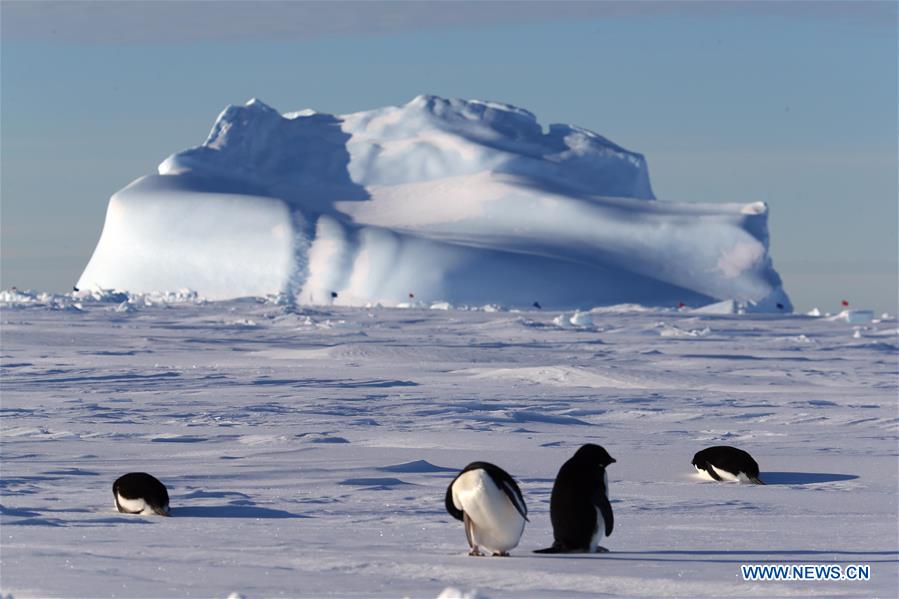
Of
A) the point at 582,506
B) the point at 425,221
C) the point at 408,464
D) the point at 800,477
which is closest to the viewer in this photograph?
the point at 582,506

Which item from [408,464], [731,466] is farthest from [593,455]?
[408,464]

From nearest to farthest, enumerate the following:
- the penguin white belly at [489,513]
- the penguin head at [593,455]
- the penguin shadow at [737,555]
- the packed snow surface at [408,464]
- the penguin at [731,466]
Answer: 1. the packed snow surface at [408,464]
2. the penguin white belly at [489,513]
3. the penguin shadow at [737,555]
4. the penguin head at [593,455]
5. the penguin at [731,466]

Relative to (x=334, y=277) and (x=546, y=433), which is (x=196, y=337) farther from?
(x=334, y=277)

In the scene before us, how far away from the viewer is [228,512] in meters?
6.62

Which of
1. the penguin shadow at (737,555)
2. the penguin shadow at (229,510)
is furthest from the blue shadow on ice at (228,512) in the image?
the penguin shadow at (737,555)

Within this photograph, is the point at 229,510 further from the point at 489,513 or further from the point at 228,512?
the point at 489,513

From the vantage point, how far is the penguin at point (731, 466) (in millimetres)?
8250

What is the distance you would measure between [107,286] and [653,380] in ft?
195

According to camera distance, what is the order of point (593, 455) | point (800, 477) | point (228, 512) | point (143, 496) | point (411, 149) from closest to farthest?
point (593, 455) → point (143, 496) → point (228, 512) → point (800, 477) → point (411, 149)

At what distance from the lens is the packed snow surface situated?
4.90 meters

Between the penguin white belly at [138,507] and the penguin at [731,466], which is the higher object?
the penguin at [731,466]

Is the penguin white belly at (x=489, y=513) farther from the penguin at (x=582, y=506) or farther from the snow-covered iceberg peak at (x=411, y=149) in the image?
the snow-covered iceberg peak at (x=411, y=149)

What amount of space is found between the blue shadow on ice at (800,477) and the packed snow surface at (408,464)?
0.09 ft

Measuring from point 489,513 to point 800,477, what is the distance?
13.0 feet
